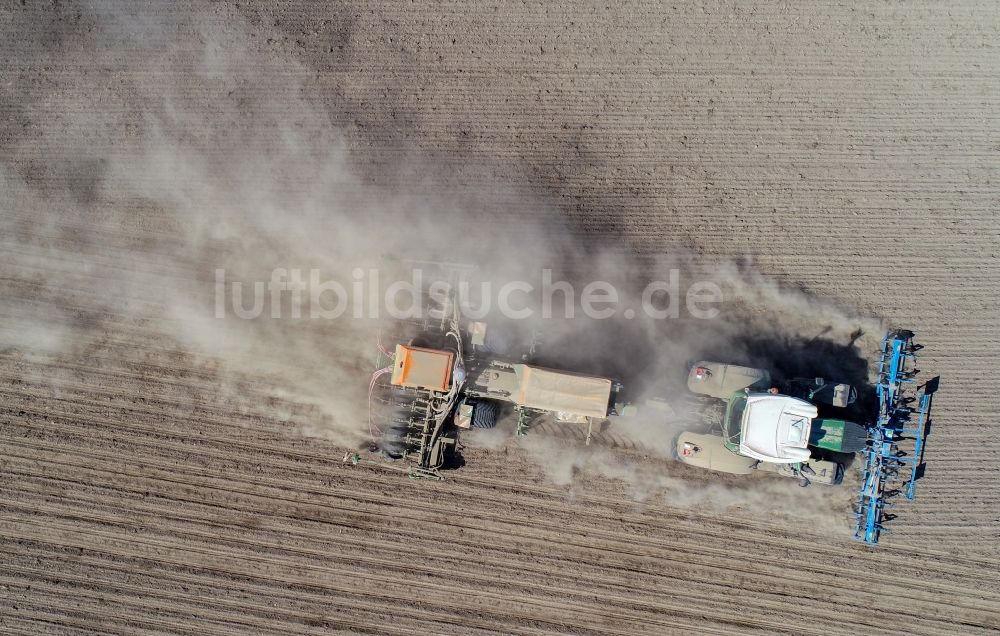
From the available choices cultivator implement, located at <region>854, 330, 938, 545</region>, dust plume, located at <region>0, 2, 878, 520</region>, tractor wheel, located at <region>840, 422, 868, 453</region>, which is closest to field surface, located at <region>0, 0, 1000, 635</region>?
dust plume, located at <region>0, 2, 878, 520</region>

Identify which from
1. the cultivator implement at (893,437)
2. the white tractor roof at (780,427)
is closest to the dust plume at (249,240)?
the cultivator implement at (893,437)

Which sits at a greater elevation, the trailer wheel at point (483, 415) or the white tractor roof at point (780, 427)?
the white tractor roof at point (780, 427)

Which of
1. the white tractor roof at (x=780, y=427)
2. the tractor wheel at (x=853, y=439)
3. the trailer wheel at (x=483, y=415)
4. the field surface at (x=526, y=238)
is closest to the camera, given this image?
the white tractor roof at (x=780, y=427)

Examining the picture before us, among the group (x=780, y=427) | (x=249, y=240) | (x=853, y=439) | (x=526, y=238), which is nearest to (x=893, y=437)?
(x=853, y=439)

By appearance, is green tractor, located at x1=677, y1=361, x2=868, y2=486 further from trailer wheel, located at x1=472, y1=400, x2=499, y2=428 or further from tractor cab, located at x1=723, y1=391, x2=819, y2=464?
trailer wheel, located at x1=472, y1=400, x2=499, y2=428

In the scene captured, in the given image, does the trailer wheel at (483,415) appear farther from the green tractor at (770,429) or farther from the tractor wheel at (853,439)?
the tractor wheel at (853,439)

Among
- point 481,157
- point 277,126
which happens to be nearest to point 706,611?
point 481,157
